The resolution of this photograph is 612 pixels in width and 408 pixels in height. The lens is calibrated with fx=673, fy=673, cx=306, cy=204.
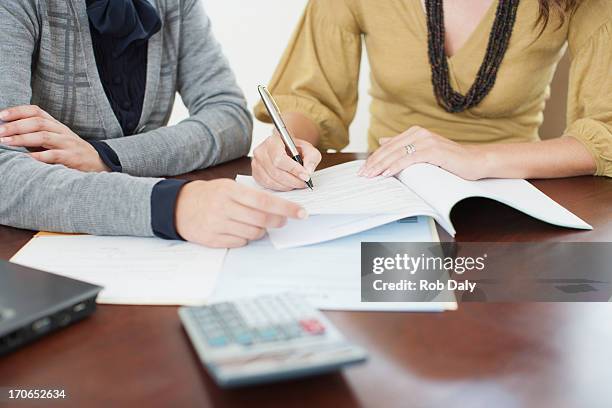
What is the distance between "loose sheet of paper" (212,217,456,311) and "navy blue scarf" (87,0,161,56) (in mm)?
545

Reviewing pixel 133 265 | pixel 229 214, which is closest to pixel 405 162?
pixel 229 214

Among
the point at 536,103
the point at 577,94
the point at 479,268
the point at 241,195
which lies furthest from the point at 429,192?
the point at 536,103

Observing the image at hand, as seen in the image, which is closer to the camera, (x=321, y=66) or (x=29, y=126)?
(x=29, y=126)

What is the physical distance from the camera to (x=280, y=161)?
104 cm

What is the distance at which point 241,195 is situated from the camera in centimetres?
80

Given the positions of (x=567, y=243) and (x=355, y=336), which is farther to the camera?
(x=567, y=243)

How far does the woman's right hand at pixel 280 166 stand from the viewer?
1026 millimetres

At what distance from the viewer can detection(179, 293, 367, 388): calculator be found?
51cm

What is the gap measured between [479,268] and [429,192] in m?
0.18

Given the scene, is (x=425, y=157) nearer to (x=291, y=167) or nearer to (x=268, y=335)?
(x=291, y=167)

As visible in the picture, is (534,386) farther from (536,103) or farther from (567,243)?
(536,103)

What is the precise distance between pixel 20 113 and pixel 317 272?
543 millimetres

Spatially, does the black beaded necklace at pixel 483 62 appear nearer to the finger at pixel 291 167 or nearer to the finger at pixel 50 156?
the finger at pixel 291 167

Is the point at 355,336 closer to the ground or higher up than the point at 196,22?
closer to the ground
